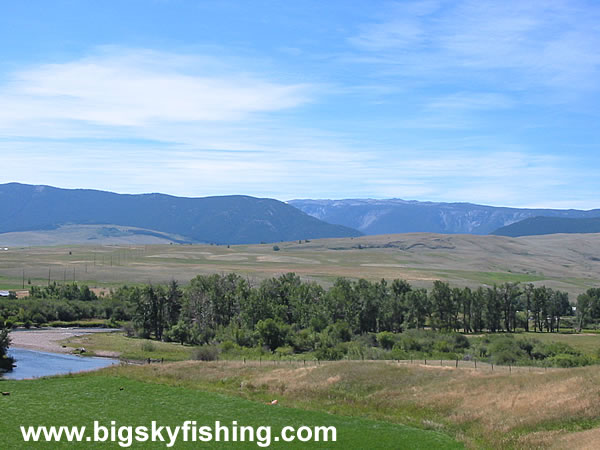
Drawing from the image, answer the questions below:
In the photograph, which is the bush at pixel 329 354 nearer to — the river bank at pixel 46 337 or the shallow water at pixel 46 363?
the shallow water at pixel 46 363

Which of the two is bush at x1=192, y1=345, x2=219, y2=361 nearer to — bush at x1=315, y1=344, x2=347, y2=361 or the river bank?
bush at x1=315, y1=344, x2=347, y2=361

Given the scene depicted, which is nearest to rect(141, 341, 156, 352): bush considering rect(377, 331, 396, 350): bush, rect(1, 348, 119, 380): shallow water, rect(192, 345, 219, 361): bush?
rect(1, 348, 119, 380): shallow water

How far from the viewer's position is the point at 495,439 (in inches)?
1551

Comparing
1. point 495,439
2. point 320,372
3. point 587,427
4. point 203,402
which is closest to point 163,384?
point 203,402

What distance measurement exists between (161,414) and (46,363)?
46560mm

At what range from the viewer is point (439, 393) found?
167ft

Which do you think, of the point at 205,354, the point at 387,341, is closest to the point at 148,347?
the point at 205,354

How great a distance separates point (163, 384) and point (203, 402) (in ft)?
34.8

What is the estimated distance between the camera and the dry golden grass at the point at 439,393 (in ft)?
133

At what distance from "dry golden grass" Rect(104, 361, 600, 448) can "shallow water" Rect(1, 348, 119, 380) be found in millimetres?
13639

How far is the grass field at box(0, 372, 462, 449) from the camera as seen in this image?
3778 cm

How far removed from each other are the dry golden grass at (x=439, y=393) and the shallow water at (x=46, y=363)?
1364cm

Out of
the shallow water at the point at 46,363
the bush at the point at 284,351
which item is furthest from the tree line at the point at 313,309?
the shallow water at the point at 46,363

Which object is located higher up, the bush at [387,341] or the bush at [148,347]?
the bush at [387,341]
